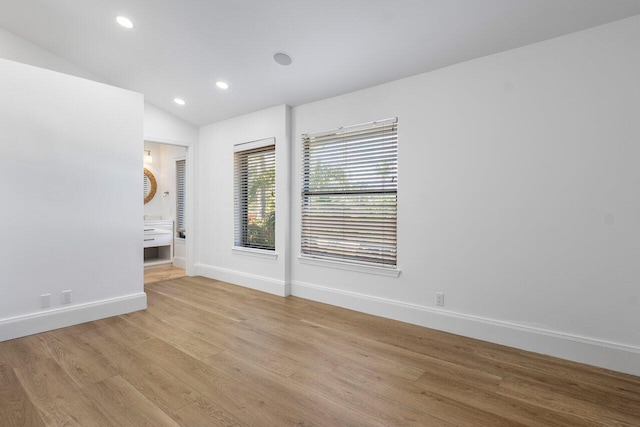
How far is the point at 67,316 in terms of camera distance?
10.7ft

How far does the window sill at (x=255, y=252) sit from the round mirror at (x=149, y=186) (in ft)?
10.2

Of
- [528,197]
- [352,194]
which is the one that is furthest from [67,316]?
[528,197]

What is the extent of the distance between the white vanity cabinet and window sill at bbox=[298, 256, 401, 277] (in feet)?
11.5

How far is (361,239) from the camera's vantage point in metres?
3.70

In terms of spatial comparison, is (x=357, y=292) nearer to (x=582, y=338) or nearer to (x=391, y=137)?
(x=391, y=137)

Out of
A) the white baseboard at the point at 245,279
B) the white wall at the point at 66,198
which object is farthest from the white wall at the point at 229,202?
the white wall at the point at 66,198

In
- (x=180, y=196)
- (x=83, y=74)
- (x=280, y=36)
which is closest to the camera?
(x=280, y=36)

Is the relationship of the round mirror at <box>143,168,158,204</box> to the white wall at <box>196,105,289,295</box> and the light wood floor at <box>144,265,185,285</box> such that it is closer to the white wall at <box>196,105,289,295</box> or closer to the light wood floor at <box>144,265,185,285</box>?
the light wood floor at <box>144,265,185,285</box>

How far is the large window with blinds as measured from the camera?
138 inches

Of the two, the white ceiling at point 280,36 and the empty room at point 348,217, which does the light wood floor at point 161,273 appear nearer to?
the empty room at point 348,217

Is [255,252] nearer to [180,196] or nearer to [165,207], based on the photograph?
[180,196]

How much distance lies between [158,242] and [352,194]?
4.39 metres

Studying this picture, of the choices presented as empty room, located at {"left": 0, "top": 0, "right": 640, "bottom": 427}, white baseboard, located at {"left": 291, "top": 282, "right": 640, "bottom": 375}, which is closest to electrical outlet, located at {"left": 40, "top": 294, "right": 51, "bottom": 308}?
empty room, located at {"left": 0, "top": 0, "right": 640, "bottom": 427}

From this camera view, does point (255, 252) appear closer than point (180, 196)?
Yes
